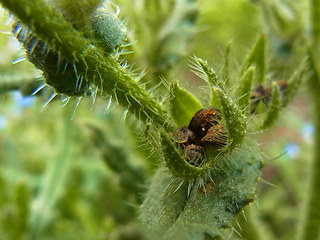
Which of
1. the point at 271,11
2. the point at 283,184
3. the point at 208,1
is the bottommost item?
the point at 283,184

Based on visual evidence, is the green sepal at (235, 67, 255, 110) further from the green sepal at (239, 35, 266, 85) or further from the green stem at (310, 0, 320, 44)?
the green stem at (310, 0, 320, 44)

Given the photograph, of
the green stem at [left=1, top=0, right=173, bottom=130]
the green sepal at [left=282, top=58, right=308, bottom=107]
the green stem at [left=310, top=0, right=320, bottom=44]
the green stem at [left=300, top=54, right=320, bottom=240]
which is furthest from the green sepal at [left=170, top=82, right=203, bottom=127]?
the green stem at [left=300, top=54, right=320, bottom=240]

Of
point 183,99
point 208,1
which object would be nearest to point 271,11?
point 183,99

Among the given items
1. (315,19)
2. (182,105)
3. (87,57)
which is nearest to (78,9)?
(87,57)

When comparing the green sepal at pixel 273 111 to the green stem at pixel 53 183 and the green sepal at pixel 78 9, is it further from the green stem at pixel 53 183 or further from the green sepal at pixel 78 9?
the green stem at pixel 53 183

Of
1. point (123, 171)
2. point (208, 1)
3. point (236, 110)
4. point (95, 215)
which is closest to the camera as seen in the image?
point (236, 110)

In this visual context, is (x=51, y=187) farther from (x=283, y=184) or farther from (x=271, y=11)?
(x=283, y=184)

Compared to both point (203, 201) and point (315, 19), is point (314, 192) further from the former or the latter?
point (203, 201)
